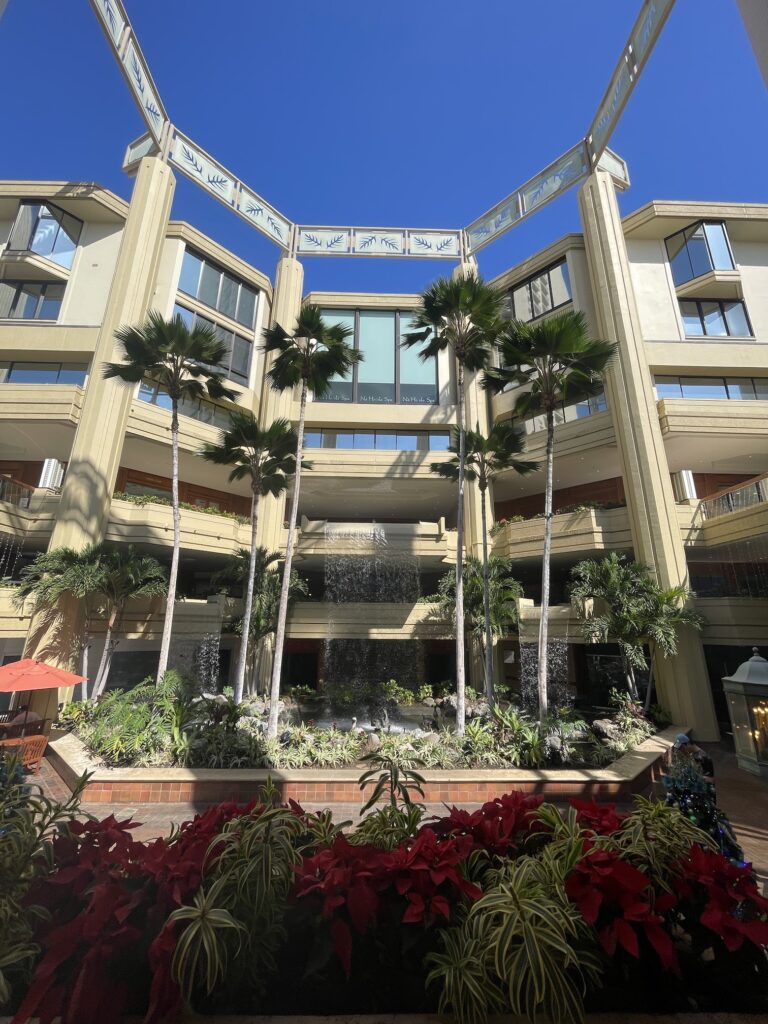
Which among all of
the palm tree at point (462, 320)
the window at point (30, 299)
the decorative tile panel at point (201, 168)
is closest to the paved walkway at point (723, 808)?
the palm tree at point (462, 320)

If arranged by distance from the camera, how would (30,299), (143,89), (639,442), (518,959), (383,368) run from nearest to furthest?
(518,959)
(639,442)
(143,89)
(30,299)
(383,368)

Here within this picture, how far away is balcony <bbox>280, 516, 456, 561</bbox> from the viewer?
19406 millimetres

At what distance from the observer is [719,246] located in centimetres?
1970

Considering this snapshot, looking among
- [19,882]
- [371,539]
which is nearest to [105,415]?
[371,539]

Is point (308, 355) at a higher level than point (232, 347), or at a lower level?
lower

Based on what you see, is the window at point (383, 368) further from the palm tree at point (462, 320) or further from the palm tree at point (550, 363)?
the palm tree at point (550, 363)

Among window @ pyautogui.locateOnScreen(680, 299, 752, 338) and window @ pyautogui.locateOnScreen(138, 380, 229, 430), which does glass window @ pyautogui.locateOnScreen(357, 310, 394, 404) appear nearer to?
window @ pyautogui.locateOnScreen(138, 380, 229, 430)

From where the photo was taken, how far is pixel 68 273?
19.2 m

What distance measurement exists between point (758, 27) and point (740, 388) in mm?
18530

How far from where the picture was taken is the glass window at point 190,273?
832 inches

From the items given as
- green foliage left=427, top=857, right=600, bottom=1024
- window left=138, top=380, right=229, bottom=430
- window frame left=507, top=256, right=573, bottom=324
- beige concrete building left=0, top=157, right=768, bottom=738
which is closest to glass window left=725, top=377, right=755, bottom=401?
beige concrete building left=0, top=157, right=768, bottom=738

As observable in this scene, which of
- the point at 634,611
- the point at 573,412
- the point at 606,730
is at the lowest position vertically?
the point at 606,730

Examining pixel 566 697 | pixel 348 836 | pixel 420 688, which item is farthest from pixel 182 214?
pixel 566 697

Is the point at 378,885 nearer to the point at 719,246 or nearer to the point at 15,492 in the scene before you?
the point at 15,492
